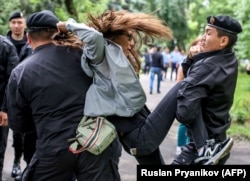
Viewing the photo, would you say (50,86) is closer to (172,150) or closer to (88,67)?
(88,67)

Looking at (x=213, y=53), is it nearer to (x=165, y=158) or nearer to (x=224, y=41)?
(x=224, y=41)

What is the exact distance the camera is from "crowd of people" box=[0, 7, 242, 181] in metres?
3.21

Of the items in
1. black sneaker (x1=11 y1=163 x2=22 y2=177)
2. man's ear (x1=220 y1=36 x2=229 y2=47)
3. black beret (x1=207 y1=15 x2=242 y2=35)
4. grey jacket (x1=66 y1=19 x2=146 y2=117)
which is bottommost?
black sneaker (x1=11 y1=163 x2=22 y2=177)

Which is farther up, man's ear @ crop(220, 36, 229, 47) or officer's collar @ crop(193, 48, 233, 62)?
man's ear @ crop(220, 36, 229, 47)

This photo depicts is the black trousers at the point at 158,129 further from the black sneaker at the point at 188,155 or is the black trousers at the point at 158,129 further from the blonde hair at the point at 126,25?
the blonde hair at the point at 126,25

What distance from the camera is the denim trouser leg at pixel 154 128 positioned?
347cm

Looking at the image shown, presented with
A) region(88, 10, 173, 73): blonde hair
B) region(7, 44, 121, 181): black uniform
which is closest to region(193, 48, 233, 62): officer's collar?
region(88, 10, 173, 73): blonde hair

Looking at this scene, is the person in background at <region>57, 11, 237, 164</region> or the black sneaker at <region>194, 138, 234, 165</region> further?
the black sneaker at <region>194, 138, 234, 165</region>

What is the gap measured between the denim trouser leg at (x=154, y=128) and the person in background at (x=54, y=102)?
0.22 m

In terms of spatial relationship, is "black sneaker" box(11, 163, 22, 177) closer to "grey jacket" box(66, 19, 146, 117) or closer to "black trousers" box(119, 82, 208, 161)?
"black trousers" box(119, 82, 208, 161)

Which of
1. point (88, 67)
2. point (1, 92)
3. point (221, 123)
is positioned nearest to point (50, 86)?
point (88, 67)

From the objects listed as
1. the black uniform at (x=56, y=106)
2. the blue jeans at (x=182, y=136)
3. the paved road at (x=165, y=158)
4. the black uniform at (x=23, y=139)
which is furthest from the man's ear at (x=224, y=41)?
the blue jeans at (x=182, y=136)

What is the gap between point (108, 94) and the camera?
127 inches

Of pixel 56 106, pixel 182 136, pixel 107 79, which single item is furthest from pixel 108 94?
pixel 182 136
